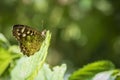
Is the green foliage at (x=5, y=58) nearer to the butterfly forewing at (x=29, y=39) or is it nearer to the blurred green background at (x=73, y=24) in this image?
the butterfly forewing at (x=29, y=39)

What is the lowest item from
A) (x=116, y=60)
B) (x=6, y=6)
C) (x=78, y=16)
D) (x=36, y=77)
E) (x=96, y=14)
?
(x=36, y=77)

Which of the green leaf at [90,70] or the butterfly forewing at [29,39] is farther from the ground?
the butterfly forewing at [29,39]

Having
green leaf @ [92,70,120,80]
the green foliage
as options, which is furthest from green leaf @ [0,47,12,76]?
green leaf @ [92,70,120,80]

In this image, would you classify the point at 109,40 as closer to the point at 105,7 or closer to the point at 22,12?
the point at 105,7

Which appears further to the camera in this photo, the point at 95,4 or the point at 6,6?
the point at 6,6

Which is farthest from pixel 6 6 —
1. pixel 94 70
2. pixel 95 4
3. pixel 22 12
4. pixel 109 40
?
pixel 94 70

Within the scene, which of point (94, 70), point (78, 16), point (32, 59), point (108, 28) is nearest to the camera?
point (32, 59)

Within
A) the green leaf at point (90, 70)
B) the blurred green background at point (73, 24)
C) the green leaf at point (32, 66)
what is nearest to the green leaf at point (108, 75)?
the green leaf at point (90, 70)

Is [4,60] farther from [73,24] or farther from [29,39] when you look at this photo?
[73,24]
